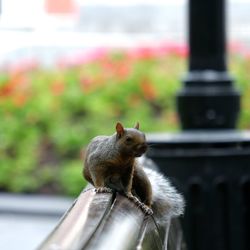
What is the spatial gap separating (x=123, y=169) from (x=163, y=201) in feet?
0.75

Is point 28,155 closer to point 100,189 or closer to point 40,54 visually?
point 40,54

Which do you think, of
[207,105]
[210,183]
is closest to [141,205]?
[210,183]

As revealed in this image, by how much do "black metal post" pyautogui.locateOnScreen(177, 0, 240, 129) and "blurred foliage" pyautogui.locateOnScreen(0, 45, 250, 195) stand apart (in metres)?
3.12

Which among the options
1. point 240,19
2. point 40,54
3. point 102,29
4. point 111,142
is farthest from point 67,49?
point 111,142

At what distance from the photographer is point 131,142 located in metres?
2.32

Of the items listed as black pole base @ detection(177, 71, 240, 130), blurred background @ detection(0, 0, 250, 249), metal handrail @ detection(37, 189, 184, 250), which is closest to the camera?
metal handrail @ detection(37, 189, 184, 250)

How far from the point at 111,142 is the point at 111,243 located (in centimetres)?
66

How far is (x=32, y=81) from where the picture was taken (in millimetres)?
10789

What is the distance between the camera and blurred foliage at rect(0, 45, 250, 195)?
31.1ft

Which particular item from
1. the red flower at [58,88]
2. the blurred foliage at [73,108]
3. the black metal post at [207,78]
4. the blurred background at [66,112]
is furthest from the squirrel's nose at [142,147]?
the red flower at [58,88]

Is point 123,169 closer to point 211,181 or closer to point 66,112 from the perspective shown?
point 211,181

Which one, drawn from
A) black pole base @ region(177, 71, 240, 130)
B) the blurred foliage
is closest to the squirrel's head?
black pole base @ region(177, 71, 240, 130)

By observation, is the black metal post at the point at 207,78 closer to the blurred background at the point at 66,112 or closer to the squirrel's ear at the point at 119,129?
the blurred background at the point at 66,112

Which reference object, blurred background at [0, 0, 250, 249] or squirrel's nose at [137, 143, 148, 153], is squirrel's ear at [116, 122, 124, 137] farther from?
blurred background at [0, 0, 250, 249]
